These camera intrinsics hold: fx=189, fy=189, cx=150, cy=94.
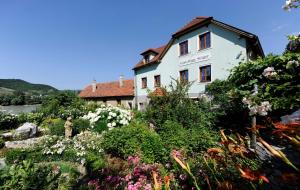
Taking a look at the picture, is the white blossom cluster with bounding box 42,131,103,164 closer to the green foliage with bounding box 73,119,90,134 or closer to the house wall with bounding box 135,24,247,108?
the green foliage with bounding box 73,119,90,134

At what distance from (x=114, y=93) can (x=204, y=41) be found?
15697 millimetres

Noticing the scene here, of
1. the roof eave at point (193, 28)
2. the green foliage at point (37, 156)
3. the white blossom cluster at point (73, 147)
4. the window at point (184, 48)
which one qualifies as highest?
the roof eave at point (193, 28)

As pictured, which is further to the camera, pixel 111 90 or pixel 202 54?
pixel 111 90

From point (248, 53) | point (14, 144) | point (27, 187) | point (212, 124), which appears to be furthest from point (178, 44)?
point (27, 187)

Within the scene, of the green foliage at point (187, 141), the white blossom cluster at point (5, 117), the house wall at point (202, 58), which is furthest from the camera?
the white blossom cluster at point (5, 117)

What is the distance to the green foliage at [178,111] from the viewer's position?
9188 mm

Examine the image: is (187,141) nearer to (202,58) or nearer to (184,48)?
(202,58)

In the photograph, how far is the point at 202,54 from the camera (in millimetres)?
16188

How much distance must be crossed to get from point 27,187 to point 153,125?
23.6 feet

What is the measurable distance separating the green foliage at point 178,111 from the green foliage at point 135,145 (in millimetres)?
1892

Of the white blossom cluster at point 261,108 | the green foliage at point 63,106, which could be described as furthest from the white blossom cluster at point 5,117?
the white blossom cluster at point 261,108

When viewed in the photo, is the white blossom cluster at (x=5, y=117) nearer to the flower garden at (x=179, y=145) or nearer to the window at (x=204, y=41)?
the flower garden at (x=179, y=145)

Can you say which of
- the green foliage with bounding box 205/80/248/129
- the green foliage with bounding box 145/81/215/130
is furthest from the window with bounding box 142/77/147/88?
the green foliage with bounding box 205/80/248/129

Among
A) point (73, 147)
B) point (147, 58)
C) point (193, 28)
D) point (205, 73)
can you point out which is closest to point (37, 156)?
point (73, 147)
